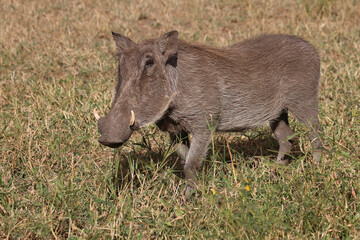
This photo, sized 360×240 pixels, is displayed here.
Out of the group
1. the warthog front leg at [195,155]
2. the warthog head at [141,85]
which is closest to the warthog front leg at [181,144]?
the warthog front leg at [195,155]

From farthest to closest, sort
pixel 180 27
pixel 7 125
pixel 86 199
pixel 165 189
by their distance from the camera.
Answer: pixel 180 27, pixel 7 125, pixel 165 189, pixel 86 199

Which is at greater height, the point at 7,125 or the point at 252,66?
the point at 252,66

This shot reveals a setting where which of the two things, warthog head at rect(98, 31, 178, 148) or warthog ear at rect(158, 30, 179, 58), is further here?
warthog ear at rect(158, 30, 179, 58)

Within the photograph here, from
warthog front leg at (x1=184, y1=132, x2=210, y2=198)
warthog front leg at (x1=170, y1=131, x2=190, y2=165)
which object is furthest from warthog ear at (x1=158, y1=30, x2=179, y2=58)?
warthog front leg at (x1=170, y1=131, x2=190, y2=165)

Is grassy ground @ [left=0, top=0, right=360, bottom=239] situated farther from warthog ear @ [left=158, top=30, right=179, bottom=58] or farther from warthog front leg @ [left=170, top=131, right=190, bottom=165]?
warthog ear @ [left=158, top=30, right=179, bottom=58]

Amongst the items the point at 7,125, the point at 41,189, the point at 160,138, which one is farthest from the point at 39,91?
the point at 41,189

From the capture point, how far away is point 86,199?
3035 mm

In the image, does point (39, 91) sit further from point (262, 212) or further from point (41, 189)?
point (262, 212)

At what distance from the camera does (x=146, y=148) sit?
Result: 4.00 meters

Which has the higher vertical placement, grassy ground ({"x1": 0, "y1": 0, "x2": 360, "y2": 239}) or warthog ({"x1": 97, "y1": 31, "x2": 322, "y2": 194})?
warthog ({"x1": 97, "y1": 31, "x2": 322, "y2": 194})

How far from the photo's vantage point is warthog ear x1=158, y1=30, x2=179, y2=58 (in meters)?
3.11

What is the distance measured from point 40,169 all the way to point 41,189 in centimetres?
37

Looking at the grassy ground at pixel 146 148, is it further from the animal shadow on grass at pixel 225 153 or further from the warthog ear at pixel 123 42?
the warthog ear at pixel 123 42

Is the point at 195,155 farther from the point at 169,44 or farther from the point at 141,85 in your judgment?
the point at 169,44
